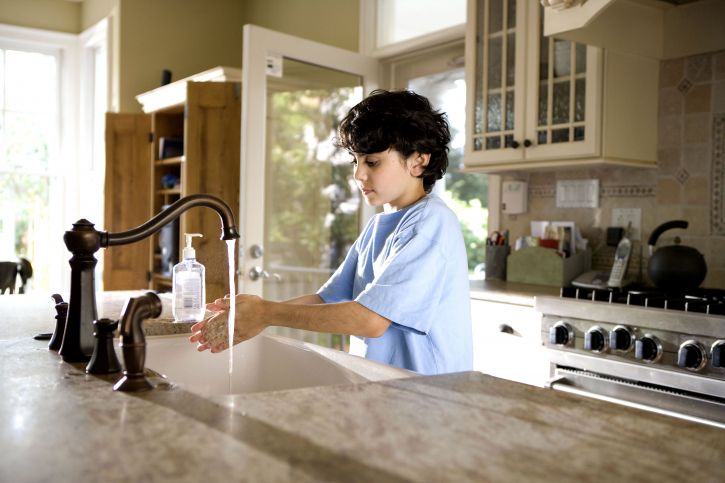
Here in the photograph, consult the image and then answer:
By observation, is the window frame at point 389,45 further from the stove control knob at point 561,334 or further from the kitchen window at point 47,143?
the kitchen window at point 47,143

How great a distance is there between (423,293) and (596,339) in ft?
3.47

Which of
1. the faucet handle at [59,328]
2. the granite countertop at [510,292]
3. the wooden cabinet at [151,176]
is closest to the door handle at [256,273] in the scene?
the wooden cabinet at [151,176]

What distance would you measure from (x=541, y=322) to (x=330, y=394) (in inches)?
62.6

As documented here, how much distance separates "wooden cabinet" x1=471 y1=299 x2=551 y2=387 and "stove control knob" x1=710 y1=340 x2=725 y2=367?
582mm

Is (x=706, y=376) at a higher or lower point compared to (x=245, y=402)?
lower

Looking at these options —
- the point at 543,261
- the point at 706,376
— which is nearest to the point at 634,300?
the point at 706,376

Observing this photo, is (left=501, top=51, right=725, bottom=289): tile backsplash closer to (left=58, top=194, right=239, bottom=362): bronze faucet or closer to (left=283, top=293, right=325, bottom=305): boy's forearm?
(left=283, top=293, right=325, bottom=305): boy's forearm

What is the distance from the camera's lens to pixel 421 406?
0.92m

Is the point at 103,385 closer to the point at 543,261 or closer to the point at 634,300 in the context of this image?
the point at 634,300

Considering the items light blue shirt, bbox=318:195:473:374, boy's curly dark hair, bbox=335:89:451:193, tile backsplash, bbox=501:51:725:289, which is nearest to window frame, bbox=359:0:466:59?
tile backsplash, bbox=501:51:725:289

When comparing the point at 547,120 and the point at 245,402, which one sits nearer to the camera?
the point at 245,402

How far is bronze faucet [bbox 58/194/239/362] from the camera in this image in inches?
47.4

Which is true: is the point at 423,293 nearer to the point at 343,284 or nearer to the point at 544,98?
the point at 343,284

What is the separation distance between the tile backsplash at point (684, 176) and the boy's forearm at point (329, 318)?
179 cm
